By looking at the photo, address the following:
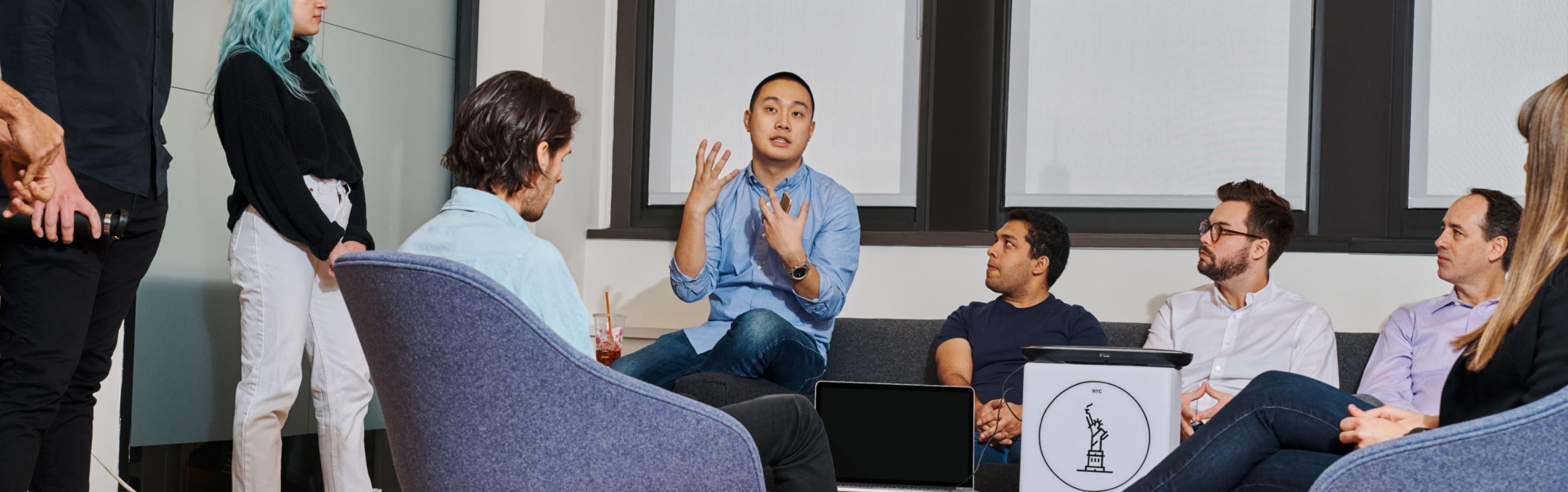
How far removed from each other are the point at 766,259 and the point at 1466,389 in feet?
6.93

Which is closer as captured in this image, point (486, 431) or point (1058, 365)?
point (486, 431)

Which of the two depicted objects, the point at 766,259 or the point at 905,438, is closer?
the point at 905,438

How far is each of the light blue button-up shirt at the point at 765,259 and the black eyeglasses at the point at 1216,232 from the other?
0.98m

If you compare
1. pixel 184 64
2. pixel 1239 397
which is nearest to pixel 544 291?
pixel 1239 397

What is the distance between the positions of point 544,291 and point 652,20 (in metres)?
2.96

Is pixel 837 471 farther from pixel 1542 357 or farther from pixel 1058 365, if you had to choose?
pixel 1542 357

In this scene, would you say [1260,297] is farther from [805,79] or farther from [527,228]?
[527,228]

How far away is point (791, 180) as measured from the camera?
353cm

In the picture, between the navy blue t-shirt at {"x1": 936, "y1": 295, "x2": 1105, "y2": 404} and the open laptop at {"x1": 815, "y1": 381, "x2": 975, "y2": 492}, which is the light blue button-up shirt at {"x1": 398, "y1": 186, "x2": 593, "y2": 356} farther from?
the navy blue t-shirt at {"x1": 936, "y1": 295, "x2": 1105, "y2": 404}

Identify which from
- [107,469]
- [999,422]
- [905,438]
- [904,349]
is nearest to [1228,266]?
[999,422]

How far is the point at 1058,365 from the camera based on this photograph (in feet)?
8.36

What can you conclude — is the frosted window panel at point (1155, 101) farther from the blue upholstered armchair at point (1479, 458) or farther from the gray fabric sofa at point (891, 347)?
the blue upholstered armchair at point (1479, 458)

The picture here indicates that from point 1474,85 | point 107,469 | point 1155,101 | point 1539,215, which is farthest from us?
point 1155,101

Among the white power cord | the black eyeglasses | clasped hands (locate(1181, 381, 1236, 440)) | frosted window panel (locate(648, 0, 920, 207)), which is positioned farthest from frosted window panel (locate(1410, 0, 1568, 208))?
the white power cord
